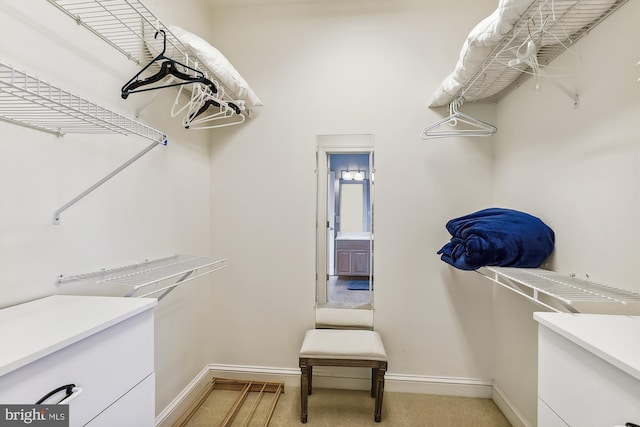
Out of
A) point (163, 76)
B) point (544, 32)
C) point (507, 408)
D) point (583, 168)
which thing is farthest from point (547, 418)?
point (163, 76)

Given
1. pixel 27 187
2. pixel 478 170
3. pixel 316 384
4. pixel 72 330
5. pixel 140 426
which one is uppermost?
pixel 478 170

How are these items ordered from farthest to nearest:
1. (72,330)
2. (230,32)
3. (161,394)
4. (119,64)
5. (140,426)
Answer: (230,32)
(161,394)
(119,64)
(140,426)
(72,330)

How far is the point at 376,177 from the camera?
209 centimetres

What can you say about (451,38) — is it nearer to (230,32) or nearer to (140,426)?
(230,32)

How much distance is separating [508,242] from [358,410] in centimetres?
140

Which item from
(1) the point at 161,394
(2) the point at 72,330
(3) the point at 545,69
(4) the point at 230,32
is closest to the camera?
(2) the point at 72,330

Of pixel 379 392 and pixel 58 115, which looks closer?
pixel 58 115

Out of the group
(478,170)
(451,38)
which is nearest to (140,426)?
(478,170)

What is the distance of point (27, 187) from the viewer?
961 mm

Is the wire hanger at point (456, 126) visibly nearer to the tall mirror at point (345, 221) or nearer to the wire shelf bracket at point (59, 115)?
the tall mirror at point (345, 221)

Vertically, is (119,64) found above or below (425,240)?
above

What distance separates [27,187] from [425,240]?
2.07 meters

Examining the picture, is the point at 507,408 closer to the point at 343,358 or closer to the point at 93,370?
the point at 343,358

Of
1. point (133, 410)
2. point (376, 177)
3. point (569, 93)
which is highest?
point (569, 93)
